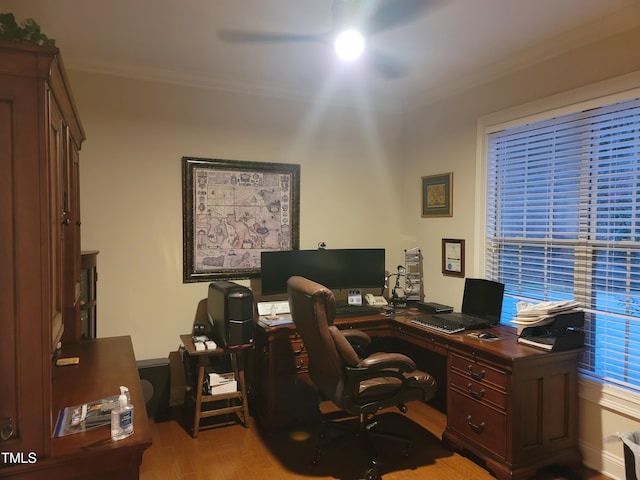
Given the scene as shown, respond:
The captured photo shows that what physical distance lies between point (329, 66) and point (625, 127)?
1897 mm

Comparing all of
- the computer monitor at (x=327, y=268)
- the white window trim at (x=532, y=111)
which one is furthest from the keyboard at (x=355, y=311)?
Answer: the white window trim at (x=532, y=111)

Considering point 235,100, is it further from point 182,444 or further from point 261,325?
point 182,444

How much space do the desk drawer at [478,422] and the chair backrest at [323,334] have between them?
2.66 feet

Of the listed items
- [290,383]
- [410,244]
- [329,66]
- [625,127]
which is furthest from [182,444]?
[625,127]

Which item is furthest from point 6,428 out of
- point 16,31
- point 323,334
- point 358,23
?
point 358,23

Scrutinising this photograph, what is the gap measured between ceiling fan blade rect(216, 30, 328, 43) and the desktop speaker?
7.51 ft

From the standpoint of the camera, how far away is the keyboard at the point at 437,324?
2.96 m

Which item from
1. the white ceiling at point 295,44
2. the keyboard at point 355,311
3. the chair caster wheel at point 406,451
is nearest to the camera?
the white ceiling at point 295,44

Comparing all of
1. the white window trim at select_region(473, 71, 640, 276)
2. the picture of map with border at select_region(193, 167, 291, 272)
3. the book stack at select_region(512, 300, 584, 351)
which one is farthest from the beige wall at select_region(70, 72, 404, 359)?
the book stack at select_region(512, 300, 584, 351)

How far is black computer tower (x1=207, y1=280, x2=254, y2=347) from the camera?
3029mm

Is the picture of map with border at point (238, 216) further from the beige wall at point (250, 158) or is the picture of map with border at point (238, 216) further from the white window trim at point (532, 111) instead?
the white window trim at point (532, 111)

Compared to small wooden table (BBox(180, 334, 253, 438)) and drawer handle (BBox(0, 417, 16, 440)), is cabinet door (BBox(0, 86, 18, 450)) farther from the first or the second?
small wooden table (BBox(180, 334, 253, 438))

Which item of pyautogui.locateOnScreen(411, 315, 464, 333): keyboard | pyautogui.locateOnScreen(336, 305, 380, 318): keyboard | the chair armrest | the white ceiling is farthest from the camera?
pyautogui.locateOnScreen(336, 305, 380, 318): keyboard

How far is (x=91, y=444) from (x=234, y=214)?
2355mm
